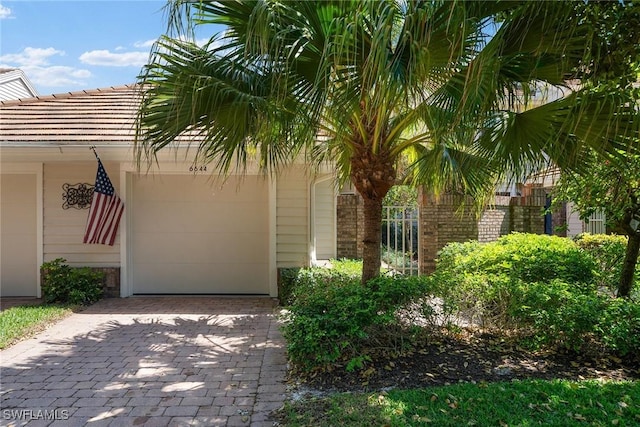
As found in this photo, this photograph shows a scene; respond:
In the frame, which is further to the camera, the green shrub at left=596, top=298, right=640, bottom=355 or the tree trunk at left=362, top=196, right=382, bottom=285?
the tree trunk at left=362, top=196, right=382, bottom=285

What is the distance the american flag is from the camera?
295 inches

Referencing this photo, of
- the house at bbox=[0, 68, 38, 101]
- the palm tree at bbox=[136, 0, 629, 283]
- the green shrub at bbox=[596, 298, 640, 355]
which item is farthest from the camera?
the house at bbox=[0, 68, 38, 101]

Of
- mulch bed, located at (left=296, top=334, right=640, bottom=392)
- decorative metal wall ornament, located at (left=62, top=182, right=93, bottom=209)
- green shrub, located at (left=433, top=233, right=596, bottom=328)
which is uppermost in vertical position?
decorative metal wall ornament, located at (left=62, top=182, right=93, bottom=209)

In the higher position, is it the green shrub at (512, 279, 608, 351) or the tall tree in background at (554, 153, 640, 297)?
the tall tree in background at (554, 153, 640, 297)

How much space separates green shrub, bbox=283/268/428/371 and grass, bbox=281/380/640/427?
1.92ft

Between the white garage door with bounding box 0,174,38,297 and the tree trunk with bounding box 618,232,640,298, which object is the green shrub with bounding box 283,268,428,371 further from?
the white garage door with bounding box 0,174,38,297

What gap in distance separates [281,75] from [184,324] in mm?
4303

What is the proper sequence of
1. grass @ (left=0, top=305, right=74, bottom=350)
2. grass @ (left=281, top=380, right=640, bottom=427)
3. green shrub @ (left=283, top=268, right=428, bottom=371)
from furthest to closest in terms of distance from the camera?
grass @ (left=0, top=305, right=74, bottom=350) < green shrub @ (left=283, top=268, right=428, bottom=371) < grass @ (left=281, top=380, right=640, bottom=427)

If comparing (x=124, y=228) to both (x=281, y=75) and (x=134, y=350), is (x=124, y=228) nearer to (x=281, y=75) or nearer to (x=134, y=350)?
(x=134, y=350)

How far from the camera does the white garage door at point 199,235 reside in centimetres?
841

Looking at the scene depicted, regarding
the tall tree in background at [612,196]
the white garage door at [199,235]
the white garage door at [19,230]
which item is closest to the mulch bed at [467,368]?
the tall tree in background at [612,196]

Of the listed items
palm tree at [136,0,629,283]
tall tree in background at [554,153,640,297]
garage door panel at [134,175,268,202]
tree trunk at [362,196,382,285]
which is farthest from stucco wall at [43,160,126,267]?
tall tree in background at [554,153,640,297]

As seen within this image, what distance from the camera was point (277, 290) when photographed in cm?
811

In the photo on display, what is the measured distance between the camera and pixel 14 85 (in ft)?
47.4
